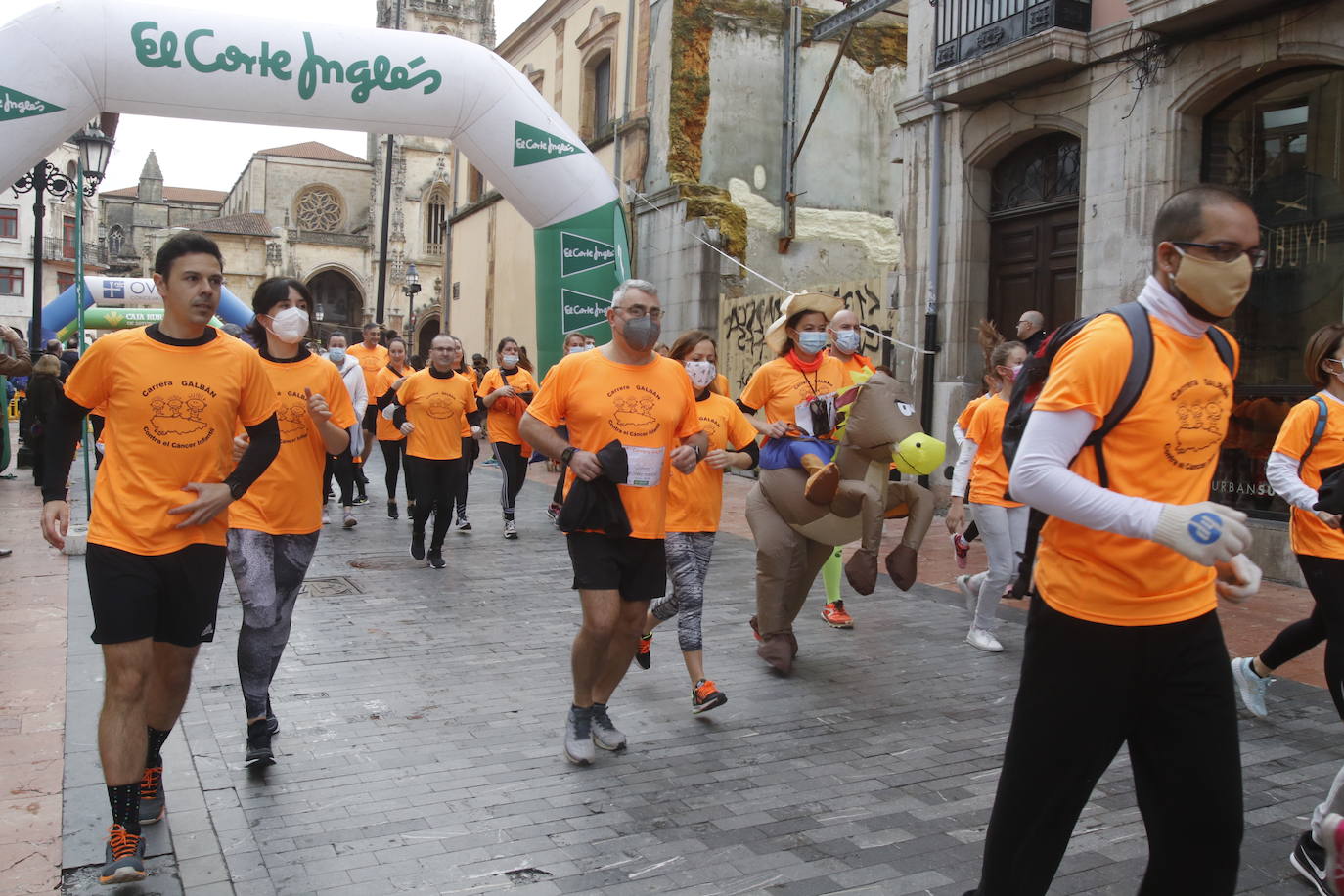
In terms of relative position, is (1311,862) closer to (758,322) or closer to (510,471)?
(510,471)

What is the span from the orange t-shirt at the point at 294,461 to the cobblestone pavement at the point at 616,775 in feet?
3.30

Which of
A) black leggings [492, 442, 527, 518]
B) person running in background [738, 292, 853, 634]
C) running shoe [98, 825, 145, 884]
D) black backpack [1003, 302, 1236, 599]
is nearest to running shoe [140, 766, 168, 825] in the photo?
running shoe [98, 825, 145, 884]

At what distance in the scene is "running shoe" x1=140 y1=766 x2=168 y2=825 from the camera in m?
4.06

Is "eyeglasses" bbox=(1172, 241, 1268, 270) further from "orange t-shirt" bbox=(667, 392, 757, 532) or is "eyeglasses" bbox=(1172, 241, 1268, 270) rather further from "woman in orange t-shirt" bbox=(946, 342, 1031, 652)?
"woman in orange t-shirt" bbox=(946, 342, 1031, 652)

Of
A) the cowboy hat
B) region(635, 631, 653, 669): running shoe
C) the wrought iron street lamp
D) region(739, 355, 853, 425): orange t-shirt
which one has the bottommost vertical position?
region(635, 631, 653, 669): running shoe

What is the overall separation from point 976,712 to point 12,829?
4139 millimetres

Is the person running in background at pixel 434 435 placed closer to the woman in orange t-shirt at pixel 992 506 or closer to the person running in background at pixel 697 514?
the person running in background at pixel 697 514

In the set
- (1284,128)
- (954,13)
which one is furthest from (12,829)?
(954,13)

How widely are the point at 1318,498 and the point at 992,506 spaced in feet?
9.26

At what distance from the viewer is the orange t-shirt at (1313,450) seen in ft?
15.1

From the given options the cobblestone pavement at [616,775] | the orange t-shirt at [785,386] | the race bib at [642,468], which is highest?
the orange t-shirt at [785,386]

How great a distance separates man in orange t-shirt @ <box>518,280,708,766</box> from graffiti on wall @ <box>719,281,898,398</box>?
32.9 feet

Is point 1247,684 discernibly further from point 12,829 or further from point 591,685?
point 12,829

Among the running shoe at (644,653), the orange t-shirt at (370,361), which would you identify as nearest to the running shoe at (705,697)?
the running shoe at (644,653)
